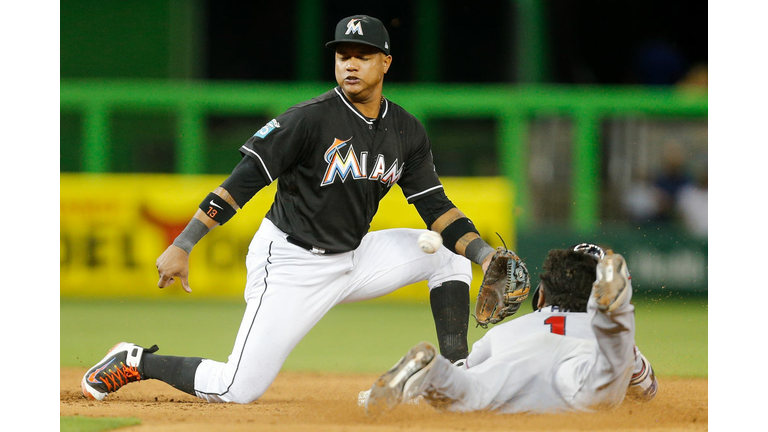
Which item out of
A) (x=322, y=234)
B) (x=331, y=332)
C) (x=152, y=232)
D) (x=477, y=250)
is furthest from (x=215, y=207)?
(x=152, y=232)

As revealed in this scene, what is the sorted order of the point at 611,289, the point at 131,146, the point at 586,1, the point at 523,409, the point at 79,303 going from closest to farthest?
the point at 611,289, the point at 523,409, the point at 79,303, the point at 131,146, the point at 586,1

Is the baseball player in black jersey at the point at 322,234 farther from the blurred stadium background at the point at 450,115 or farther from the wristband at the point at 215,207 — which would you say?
the blurred stadium background at the point at 450,115

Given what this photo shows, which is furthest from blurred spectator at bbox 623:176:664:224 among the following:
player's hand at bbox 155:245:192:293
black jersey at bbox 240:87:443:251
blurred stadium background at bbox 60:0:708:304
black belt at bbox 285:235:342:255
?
player's hand at bbox 155:245:192:293

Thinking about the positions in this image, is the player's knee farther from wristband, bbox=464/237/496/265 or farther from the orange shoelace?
the orange shoelace

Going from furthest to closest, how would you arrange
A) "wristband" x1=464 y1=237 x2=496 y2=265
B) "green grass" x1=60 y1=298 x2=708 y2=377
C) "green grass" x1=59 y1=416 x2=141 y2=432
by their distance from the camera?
"green grass" x1=60 y1=298 x2=708 y2=377 → "wristband" x1=464 y1=237 x2=496 y2=265 → "green grass" x1=59 y1=416 x2=141 y2=432

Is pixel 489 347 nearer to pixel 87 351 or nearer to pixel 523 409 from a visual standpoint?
pixel 523 409

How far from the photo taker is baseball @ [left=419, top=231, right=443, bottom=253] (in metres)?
4.16

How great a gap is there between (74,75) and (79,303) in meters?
4.97

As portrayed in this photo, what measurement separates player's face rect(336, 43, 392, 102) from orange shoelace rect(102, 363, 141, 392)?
1728 mm

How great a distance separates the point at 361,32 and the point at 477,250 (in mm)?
1190

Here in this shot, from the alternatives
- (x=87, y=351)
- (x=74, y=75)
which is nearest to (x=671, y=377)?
(x=87, y=351)

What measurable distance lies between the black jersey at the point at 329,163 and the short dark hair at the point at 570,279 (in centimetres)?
100

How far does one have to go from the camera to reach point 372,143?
13.9ft

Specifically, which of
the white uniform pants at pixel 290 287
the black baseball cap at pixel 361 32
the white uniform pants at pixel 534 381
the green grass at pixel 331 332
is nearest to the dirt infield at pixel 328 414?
the white uniform pants at pixel 534 381
